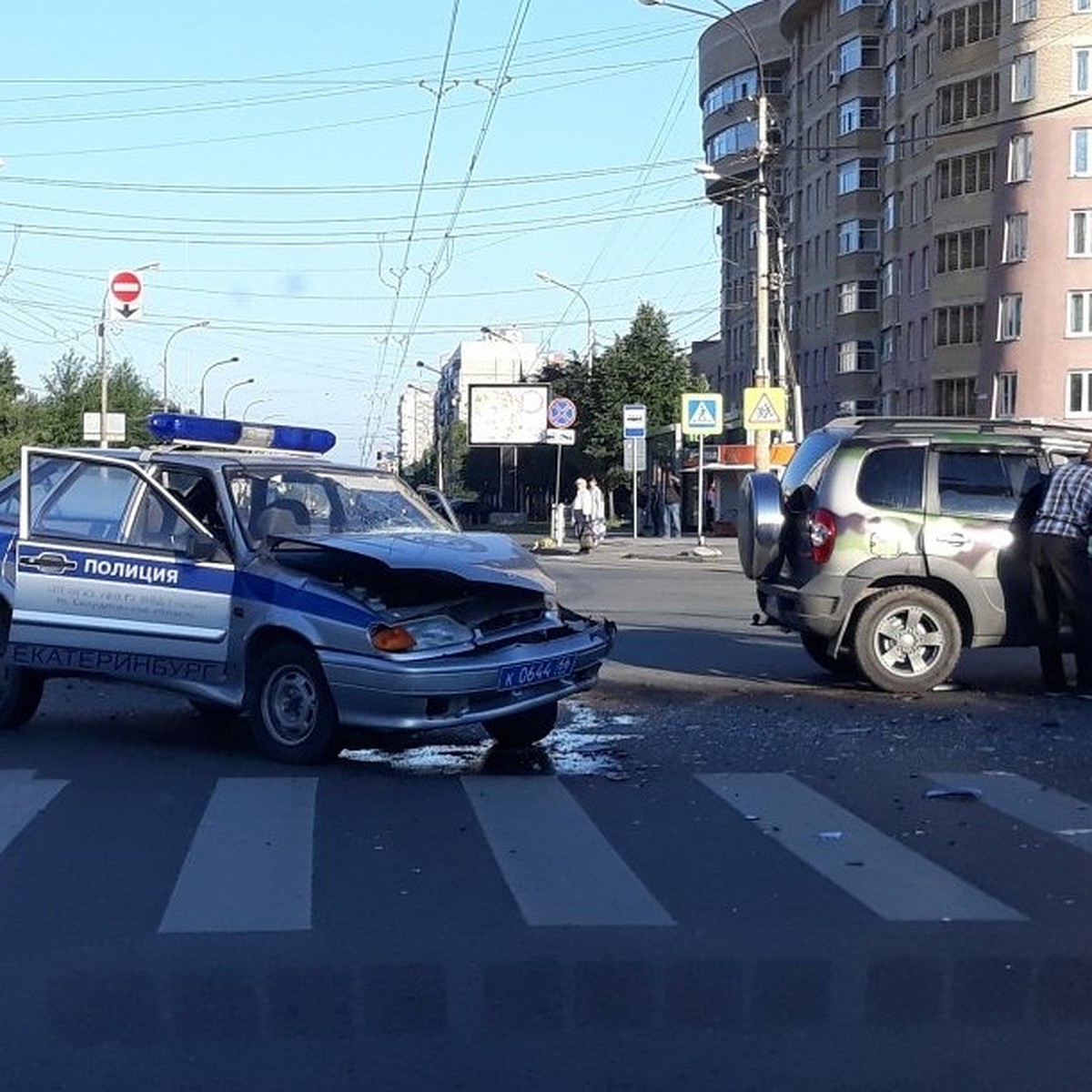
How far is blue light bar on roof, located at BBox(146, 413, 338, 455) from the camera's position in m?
12.2

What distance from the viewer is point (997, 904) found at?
7.47 m

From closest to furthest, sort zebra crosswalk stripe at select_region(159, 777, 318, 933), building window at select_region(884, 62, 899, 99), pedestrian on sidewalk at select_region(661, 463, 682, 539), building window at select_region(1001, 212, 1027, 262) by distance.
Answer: zebra crosswalk stripe at select_region(159, 777, 318, 933) < pedestrian on sidewalk at select_region(661, 463, 682, 539) < building window at select_region(1001, 212, 1027, 262) < building window at select_region(884, 62, 899, 99)

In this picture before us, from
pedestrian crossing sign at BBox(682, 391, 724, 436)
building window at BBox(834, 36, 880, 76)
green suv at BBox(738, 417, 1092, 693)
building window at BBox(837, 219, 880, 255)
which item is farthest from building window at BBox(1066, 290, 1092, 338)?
green suv at BBox(738, 417, 1092, 693)

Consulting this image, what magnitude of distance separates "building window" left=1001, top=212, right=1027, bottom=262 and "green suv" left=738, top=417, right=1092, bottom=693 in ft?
150

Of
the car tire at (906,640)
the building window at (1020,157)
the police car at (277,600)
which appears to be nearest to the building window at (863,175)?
the building window at (1020,157)

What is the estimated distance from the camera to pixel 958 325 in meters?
62.1

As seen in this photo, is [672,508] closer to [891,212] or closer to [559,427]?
[559,427]

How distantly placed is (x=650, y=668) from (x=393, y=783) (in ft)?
18.7

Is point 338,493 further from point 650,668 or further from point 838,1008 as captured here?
point 838,1008

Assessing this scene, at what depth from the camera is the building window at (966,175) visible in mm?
60500

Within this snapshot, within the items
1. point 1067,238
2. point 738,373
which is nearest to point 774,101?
point 738,373

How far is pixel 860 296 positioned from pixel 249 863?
2770 inches

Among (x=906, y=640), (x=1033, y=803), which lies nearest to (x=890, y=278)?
(x=906, y=640)

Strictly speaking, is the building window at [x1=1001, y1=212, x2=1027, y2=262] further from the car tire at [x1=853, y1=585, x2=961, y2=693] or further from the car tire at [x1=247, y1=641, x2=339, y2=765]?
the car tire at [x1=247, y1=641, x2=339, y2=765]
